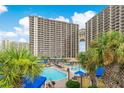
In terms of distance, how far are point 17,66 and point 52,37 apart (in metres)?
7.05

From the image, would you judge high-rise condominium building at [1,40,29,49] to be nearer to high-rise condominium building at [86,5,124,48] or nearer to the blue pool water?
the blue pool water

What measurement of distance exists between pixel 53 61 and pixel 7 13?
11.9 ft

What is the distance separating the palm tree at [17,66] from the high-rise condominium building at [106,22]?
18.0 ft

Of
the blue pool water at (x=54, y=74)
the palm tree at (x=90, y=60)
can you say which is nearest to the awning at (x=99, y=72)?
the palm tree at (x=90, y=60)

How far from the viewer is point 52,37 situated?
1290 cm

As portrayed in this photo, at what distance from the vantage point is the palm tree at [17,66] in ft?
19.1

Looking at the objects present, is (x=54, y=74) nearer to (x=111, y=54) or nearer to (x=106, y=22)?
(x=106, y=22)

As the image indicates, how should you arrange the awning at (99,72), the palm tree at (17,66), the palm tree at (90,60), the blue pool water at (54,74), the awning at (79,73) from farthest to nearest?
the blue pool water at (54,74), the awning at (79,73), the awning at (99,72), the palm tree at (90,60), the palm tree at (17,66)

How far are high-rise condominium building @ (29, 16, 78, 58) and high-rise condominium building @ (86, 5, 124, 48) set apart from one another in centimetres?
77

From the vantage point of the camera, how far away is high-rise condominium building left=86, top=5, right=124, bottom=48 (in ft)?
39.5

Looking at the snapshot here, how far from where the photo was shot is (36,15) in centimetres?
1362

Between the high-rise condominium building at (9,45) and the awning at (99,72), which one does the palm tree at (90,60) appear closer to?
the awning at (99,72)
